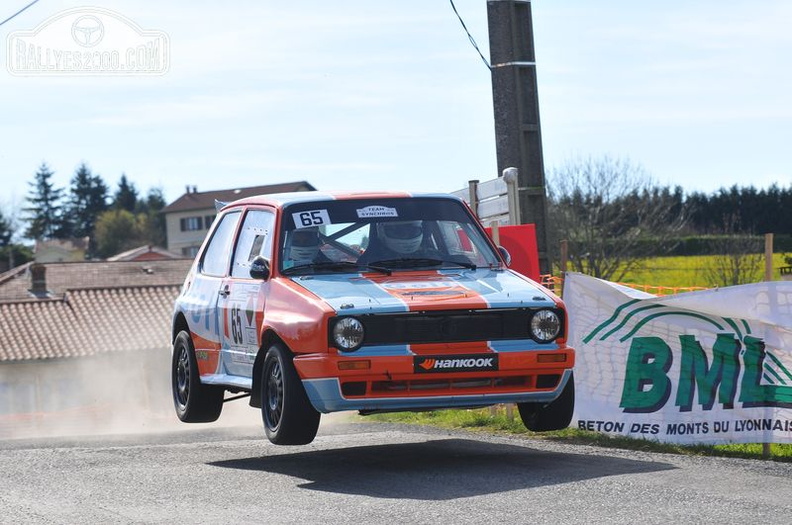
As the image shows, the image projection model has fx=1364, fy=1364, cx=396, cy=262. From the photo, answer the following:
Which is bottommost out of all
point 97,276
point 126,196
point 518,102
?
point 518,102

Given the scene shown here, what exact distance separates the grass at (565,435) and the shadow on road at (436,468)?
0.84 m

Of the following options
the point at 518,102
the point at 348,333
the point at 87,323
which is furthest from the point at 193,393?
the point at 87,323

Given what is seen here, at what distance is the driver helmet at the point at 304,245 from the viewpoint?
9.95 metres

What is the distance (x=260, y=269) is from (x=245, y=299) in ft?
1.61

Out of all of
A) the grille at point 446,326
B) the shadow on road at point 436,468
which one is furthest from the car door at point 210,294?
the grille at point 446,326

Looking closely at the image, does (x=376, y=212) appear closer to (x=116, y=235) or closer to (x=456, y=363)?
(x=456, y=363)

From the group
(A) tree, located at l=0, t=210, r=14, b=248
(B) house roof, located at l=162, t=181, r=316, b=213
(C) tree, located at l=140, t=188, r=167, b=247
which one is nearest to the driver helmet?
(B) house roof, located at l=162, t=181, r=316, b=213

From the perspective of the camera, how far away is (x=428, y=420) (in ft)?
47.1

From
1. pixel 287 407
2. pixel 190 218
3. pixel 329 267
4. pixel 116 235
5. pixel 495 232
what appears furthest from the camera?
pixel 116 235

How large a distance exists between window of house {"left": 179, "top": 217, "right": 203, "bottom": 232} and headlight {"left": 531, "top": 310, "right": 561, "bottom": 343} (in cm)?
14120

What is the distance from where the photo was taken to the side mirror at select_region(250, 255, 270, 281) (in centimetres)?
993

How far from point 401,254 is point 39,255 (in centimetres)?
14873

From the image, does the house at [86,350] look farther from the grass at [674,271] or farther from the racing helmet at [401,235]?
the racing helmet at [401,235]

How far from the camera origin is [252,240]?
1070cm
